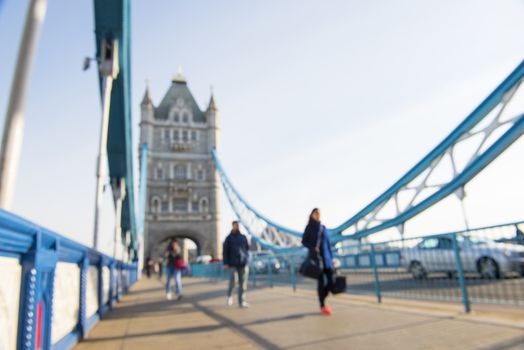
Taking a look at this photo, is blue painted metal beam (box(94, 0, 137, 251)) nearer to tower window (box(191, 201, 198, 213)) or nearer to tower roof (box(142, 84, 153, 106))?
tower window (box(191, 201, 198, 213))

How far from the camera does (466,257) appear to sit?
13.3 ft

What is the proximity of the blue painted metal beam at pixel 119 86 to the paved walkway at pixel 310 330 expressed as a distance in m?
7.16

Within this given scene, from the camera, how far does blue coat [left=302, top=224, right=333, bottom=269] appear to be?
4398mm

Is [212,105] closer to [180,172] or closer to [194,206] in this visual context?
[180,172]

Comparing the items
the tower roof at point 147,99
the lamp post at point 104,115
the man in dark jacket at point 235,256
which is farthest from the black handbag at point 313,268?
the tower roof at point 147,99

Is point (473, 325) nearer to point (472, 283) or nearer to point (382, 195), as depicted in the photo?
point (472, 283)

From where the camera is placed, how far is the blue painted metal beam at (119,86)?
8635 millimetres

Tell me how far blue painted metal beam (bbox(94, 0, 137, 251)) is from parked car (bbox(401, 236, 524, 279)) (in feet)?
26.9

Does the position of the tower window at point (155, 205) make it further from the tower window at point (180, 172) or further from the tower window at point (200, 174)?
the tower window at point (200, 174)

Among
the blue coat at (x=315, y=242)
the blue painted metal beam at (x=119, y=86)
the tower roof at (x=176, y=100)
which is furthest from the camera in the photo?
the tower roof at (x=176, y=100)

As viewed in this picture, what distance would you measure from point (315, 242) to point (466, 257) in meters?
1.67

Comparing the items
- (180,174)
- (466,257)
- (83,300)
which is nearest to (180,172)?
(180,174)

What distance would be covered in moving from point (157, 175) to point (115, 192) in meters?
25.1

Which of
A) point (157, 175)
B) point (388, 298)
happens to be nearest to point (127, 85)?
point (388, 298)
